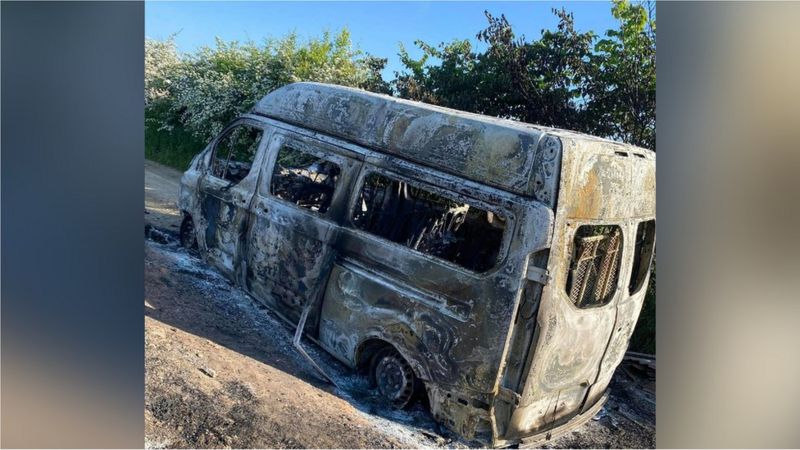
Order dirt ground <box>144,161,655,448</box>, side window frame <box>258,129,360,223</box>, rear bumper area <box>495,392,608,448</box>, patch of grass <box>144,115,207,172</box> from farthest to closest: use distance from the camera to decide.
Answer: patch of grass <box>144,115,207,172</box> < side window frame <box>258,129,360,223</box> < dirt ground <box>144,161,655,448</box> < rear bumper area <box>495,392,608,448</box>

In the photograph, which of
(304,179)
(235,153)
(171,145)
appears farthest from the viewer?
(235,153)

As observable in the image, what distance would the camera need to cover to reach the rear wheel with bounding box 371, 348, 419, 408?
2816mm

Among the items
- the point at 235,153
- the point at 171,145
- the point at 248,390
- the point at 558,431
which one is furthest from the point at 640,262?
the point at 171,145

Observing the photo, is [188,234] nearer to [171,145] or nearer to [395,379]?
[171,145]

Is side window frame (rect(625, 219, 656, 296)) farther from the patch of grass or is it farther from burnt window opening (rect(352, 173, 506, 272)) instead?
the patch of grass

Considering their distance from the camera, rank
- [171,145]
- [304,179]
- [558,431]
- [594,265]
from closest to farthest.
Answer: [594,265], [558,431], [304,179], [171,145]

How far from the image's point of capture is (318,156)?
3117mm

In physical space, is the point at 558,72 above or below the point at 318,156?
above

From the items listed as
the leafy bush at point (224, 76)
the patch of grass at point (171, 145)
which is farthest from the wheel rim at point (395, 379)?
the patch of grass at point (171, 145)

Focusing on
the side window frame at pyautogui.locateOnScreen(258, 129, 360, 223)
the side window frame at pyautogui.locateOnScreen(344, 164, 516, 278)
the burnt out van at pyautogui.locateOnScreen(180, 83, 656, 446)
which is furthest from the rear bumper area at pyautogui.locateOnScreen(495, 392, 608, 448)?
the side window frame at pyautogui.locateOnScreen(258, 129, 360, 223)

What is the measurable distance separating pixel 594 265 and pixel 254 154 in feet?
6.08
